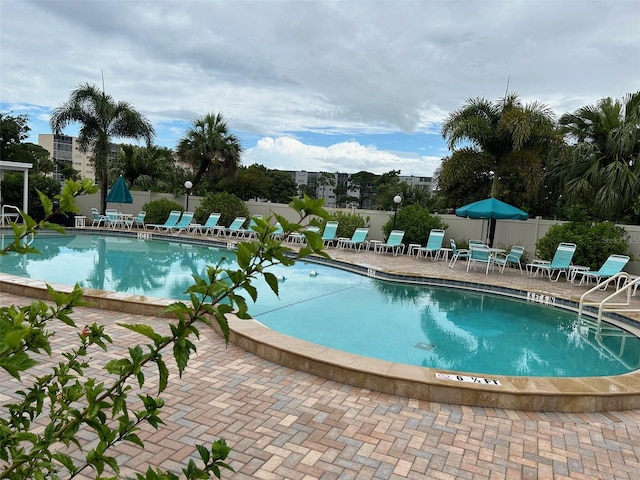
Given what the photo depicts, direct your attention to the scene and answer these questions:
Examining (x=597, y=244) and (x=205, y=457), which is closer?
(x=205, y=457)

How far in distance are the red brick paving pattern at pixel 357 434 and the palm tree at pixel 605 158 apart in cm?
1044

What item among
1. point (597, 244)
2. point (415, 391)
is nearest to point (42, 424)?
point (415, 391)

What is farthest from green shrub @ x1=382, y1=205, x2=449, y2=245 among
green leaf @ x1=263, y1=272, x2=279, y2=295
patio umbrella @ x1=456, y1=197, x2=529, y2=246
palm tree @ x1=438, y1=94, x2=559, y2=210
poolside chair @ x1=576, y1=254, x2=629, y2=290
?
green leaf @ x1=263, y1=272, x2=279, y2=295

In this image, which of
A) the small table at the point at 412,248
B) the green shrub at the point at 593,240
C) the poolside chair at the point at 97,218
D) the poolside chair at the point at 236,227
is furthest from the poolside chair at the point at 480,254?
the poolside chair at the point at 97,218

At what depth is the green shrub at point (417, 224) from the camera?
53.3 feet

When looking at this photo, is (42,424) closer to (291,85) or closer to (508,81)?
(508,81)

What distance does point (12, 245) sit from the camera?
126 centimetres

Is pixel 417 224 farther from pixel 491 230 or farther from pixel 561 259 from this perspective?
pixel 561 259

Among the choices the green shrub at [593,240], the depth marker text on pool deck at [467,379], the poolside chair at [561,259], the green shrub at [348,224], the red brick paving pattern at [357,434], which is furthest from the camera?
the green shrub at [348,224]

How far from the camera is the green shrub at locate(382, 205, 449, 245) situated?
16234mm

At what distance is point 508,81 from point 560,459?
1646 centimetres

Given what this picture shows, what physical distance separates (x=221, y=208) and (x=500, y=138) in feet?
37.9

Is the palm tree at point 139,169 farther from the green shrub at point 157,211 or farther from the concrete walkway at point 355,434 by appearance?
the concrete walkway at point 355,434

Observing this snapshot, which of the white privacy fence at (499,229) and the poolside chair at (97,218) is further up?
the white privacy fence at (499,229)
